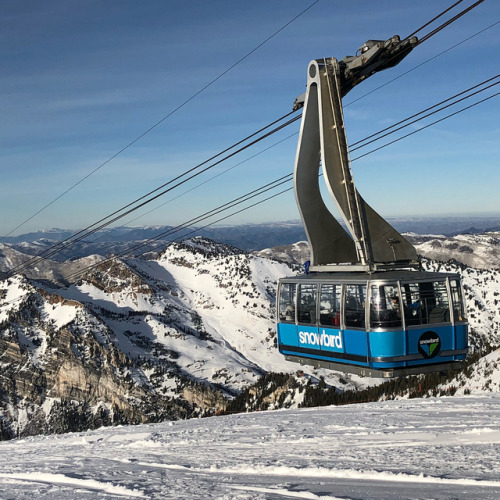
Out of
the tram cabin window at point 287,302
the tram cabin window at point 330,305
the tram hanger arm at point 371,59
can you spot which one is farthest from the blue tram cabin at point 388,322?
the tram hanger arm at point 371,59

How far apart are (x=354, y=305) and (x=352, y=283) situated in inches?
27.1

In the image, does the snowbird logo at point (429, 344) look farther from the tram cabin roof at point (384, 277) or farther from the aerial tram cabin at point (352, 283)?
the tram cabin roof at point (384, 277)

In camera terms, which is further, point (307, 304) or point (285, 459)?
point (307, 304)

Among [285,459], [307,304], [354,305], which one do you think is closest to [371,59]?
[354,305]

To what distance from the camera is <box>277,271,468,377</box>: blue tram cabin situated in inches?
741

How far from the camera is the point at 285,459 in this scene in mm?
18672

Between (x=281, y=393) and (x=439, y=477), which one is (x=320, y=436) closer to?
(x=439, y=477)

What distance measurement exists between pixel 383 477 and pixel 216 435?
1326cm

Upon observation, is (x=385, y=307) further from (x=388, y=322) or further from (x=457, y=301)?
(x=457, y=301)

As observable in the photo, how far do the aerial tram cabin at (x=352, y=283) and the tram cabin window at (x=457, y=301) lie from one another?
3 centimetres

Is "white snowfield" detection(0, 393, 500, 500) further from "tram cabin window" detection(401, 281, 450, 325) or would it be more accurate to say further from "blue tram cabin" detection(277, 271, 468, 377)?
"tram cabin window" detection(401, 281, 450, 325)

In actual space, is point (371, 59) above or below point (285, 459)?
above

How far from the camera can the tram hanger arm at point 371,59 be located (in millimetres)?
19656

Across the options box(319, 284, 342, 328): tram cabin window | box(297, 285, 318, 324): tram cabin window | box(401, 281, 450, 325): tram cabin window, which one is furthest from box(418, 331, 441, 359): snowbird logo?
box(297, 285, 318, 324): tram cabin window
